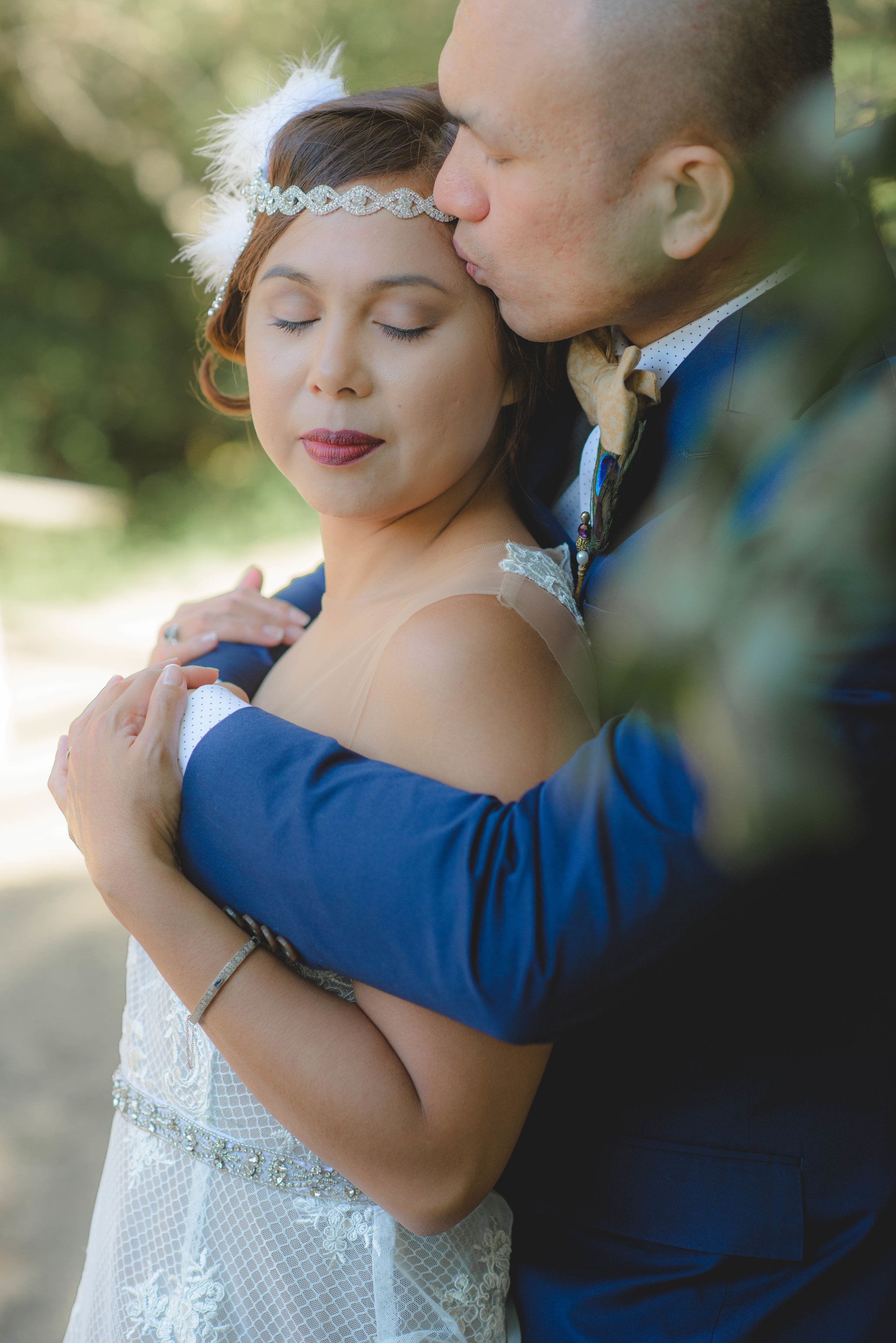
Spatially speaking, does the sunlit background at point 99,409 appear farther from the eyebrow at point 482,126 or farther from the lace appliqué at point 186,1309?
the eyebrow at point 482,126

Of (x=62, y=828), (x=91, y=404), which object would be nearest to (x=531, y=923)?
(x=62, y=828)

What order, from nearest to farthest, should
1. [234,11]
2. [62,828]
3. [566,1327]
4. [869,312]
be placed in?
[869,312], [566,1327], [62,828], [234,11]

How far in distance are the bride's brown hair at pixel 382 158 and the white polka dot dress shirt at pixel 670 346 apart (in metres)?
0.12

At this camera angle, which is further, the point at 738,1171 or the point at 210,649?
the point at 210,649

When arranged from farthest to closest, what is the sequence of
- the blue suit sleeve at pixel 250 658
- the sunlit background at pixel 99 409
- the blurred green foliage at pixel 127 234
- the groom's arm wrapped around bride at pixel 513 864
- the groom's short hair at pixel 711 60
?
the blurred green foliage at pixel 127 234
the sunlit background at pixel 99 409
the blue suit sleeve at pixel 250 658
the groom's short hair at pixel 711 60
the groom's arm wrapped around bride at pixel 513 864

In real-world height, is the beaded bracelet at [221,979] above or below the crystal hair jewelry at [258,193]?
below

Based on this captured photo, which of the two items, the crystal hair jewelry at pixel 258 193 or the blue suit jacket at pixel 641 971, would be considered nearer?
the blue suit jacket at pixel 641 971

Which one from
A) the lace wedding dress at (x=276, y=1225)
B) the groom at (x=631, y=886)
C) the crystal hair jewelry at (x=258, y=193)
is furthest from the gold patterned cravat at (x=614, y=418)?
the crystal hair jewelry at (x=258, y=193)

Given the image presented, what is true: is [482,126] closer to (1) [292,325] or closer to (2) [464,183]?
(2) [464,183]

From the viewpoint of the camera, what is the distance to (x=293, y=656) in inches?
70.9

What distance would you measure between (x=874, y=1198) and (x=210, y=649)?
1.33 meters

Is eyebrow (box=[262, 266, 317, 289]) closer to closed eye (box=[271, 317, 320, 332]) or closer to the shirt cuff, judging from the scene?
closed eye (box=[271, 317, 320, 332])

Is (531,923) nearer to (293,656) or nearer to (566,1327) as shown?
(566,1327)

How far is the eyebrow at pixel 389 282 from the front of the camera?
1.35m
